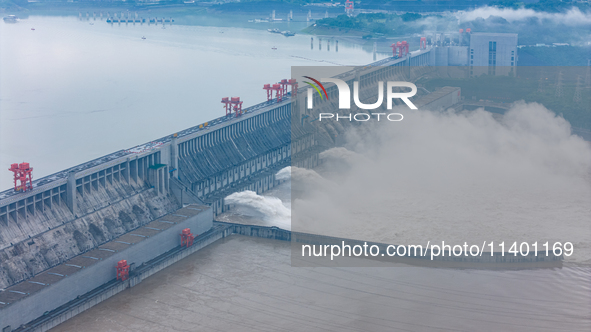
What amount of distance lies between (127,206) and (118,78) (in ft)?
189

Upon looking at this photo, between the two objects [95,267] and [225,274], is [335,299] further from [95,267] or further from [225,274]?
[95,267]

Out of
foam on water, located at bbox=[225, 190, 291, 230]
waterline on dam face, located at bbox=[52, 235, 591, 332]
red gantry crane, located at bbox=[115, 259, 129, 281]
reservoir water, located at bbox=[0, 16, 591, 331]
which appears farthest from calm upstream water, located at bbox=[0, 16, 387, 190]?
waterline on dam face, located at bbox=[52, 235, 591, 332]

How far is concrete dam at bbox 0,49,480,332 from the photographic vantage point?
106ft

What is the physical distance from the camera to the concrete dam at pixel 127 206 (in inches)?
1277

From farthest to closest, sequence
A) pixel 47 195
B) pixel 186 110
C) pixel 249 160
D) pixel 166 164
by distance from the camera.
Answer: pixel 186 110 < pixel 249 160 < pixel 166 164 < pixel 47 195

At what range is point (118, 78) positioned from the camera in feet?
311

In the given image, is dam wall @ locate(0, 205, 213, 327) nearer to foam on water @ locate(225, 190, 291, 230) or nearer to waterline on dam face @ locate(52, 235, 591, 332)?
waterline on dam face @ locate(52, 235, 591, 332)

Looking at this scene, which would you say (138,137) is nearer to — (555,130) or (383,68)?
(383,68)

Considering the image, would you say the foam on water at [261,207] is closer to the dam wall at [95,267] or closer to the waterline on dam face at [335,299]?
the dam wall at [95,267]

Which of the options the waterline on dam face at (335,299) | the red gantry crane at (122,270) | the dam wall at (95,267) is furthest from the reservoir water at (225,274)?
the dam wall at (95,267)

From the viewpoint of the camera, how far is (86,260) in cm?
3375

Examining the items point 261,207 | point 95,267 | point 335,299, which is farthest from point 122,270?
point 261,207

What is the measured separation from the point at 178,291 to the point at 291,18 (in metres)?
136

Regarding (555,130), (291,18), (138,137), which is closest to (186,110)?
(138,137)
